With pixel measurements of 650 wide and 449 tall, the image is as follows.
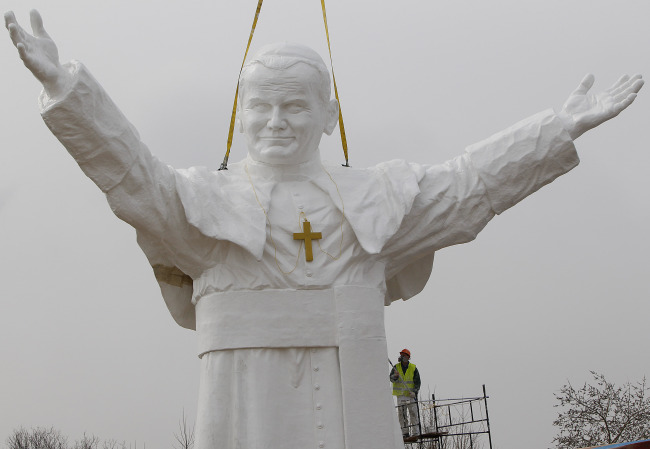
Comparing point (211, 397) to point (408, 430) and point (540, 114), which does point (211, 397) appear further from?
point (408, 430)

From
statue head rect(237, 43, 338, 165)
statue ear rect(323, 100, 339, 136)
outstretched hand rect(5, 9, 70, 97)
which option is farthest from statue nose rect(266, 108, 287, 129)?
outstretched hand rect(5, 9, 70, 97)

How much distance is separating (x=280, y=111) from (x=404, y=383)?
753 cm

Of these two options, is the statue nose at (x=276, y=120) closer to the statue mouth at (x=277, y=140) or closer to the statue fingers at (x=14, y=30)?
the statue mouth at (x=277, y=140)

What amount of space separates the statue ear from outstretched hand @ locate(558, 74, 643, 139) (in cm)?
134

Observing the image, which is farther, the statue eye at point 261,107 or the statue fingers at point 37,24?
the statue eye at point 261,107

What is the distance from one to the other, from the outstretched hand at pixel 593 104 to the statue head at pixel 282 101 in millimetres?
1460

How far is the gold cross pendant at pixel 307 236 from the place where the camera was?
575 centimetres

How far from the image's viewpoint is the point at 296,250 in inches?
228

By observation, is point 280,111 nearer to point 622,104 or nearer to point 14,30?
point 14,30

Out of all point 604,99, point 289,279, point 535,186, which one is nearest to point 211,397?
point 289,279

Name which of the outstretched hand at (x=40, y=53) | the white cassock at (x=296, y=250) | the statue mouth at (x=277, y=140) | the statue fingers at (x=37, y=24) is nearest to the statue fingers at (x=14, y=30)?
the outstretched hand at (x=40, y=53)

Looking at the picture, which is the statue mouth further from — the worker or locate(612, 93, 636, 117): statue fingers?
the worker

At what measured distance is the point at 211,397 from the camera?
5543 millimetres

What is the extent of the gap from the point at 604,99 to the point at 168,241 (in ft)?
8.71
